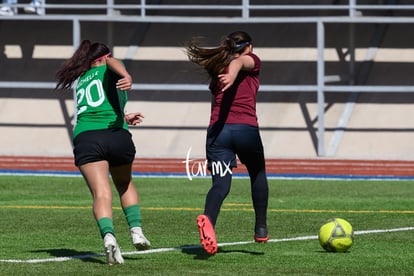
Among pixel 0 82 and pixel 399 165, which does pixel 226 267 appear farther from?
pixel 0 82

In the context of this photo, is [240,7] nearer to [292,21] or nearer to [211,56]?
[292,21]

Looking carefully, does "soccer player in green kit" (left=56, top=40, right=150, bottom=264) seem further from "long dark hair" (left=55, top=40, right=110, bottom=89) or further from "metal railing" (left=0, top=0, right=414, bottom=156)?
"metal railing" (left=0, top=0, right=414, bottom=156)

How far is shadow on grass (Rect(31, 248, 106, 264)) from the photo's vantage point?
980 cm

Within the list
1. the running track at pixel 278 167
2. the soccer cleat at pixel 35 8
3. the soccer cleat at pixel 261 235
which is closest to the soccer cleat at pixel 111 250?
the soccer cleat at pixel 261 235

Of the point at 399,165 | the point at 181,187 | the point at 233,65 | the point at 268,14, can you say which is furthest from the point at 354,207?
the point at 268,14

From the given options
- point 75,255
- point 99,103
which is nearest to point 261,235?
point 75,255

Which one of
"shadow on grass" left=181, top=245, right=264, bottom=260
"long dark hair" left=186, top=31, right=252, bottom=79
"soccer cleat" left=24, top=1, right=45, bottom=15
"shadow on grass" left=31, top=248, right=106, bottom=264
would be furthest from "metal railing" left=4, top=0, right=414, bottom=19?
"shadow on grass" left=31, top=248, right=106, bottom=264

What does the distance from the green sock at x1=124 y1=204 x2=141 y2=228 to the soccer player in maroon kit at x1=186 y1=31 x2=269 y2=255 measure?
1.89ft

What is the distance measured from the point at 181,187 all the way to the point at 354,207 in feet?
14.9

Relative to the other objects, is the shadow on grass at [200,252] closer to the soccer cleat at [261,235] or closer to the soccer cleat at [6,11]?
the soccer cleat at [261,235]

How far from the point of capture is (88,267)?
9.27 m

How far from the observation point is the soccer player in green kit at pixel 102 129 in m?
9.59

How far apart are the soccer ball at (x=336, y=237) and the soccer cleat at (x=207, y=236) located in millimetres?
1139

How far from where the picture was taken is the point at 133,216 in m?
10.0
